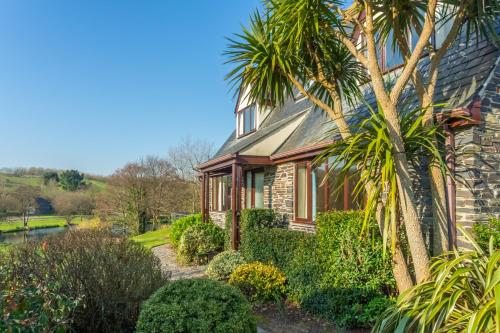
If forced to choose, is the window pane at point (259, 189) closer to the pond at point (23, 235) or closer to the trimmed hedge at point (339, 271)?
the trimmed hedge at point (339, 271)

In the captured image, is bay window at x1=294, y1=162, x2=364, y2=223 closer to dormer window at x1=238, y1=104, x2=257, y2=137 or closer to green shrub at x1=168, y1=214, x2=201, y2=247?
dormer window at x1=238, y1=104, x2=257, y2=137

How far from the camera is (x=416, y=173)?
6375mm

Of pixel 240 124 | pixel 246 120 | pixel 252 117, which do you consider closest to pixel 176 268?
Result: pixel 252 117

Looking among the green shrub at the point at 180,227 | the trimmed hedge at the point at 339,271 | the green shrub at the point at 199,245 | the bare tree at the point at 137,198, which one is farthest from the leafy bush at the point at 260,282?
the bare tree at the point at 137,198

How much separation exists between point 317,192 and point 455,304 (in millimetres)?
6062

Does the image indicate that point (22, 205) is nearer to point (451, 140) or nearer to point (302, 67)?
point (302, 67)

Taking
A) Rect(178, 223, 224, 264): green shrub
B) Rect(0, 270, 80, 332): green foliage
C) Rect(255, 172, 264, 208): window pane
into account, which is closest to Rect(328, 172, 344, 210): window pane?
Rect(255, 172, 264, 208): window pane

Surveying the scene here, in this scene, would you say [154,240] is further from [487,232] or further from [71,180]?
[71,180]

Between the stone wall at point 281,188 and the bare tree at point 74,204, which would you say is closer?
the stone wall at point 281,188

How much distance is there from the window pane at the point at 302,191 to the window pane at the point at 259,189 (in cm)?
269

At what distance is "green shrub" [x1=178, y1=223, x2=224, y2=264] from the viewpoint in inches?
482

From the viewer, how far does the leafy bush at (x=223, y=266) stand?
9.06 meters

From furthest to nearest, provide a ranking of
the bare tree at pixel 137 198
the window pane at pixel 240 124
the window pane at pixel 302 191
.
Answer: the bare tree at pixel 137 198 → the window pane at pixel 240 124 → the window pane at pixel 302 191

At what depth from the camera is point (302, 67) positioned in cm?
639
